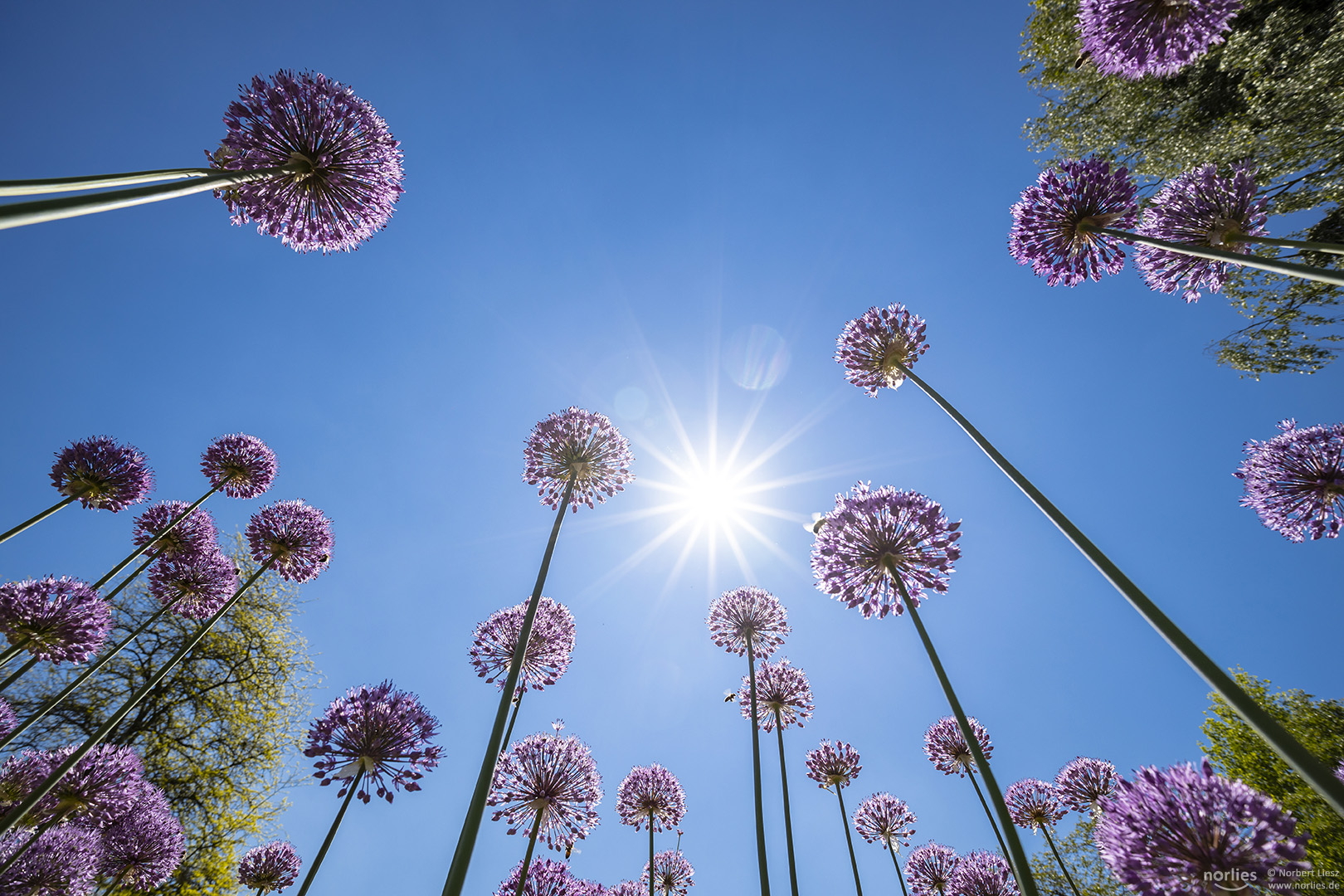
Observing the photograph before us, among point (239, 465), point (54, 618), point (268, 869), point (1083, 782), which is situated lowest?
point (268, 869)

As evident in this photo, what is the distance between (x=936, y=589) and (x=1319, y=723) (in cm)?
2261

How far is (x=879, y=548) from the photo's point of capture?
19.9ft

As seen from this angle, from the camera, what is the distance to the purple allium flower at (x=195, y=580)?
891 cm

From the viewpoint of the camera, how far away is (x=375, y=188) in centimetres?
556

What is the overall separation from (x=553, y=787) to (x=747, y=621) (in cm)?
442

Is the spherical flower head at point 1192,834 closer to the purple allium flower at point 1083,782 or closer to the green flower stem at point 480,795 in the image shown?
the green flower stem at point 480,795

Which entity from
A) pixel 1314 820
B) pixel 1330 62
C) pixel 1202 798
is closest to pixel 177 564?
pixel 1202 798

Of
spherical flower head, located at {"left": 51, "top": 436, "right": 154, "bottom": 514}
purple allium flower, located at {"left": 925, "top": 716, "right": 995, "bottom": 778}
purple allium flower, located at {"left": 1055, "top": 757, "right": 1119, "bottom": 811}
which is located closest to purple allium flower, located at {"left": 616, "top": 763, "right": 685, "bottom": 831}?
purple allium flower, located at {"left": 925, "top": 716, "right": 995, "bottom": 778}

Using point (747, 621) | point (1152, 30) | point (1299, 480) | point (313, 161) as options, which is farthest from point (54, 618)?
point (1299, 480)

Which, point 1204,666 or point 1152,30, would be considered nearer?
point 1204,666

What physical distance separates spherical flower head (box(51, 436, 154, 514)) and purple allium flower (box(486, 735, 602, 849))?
7.90 m

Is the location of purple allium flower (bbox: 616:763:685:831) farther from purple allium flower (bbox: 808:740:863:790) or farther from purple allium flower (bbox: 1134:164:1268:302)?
purple allium flower (bbox: 1134:164:1268:302)

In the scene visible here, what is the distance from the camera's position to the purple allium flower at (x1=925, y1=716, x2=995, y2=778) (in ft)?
34.6

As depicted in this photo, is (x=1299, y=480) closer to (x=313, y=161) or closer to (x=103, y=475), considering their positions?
(x=313, y=161)
